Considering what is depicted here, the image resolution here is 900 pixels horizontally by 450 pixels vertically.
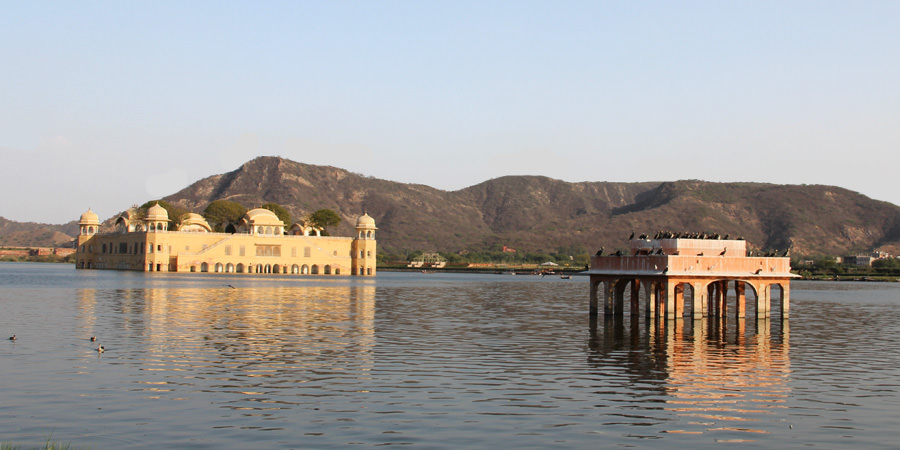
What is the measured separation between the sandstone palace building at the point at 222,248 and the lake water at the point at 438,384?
106718 mm

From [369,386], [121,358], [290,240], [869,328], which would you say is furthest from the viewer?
[290,240]

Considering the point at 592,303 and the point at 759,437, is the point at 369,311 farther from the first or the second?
the point at 759,437

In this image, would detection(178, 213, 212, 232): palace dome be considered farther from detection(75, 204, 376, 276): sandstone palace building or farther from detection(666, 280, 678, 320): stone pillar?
detection(666, 280, 678, 320): stone pillar

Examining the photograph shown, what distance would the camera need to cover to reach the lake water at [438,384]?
16.9 m

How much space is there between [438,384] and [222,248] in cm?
13174

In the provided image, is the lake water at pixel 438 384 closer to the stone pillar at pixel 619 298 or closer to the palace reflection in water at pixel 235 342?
the palace reflection in water at pixel 235 342

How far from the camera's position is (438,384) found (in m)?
22.6

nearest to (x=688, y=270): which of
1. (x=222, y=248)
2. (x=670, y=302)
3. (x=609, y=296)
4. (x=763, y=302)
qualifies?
(x=670, y=302)

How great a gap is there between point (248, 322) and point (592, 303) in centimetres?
1940

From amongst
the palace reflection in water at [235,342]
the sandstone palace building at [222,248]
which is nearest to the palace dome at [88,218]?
the sandstone palace building at [222,248]

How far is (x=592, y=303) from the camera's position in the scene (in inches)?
1937

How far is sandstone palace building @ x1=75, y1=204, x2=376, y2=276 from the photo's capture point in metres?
146

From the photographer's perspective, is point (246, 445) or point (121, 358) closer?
point (246, 445)

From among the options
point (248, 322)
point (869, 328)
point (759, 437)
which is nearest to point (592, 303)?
point (869, 328)
